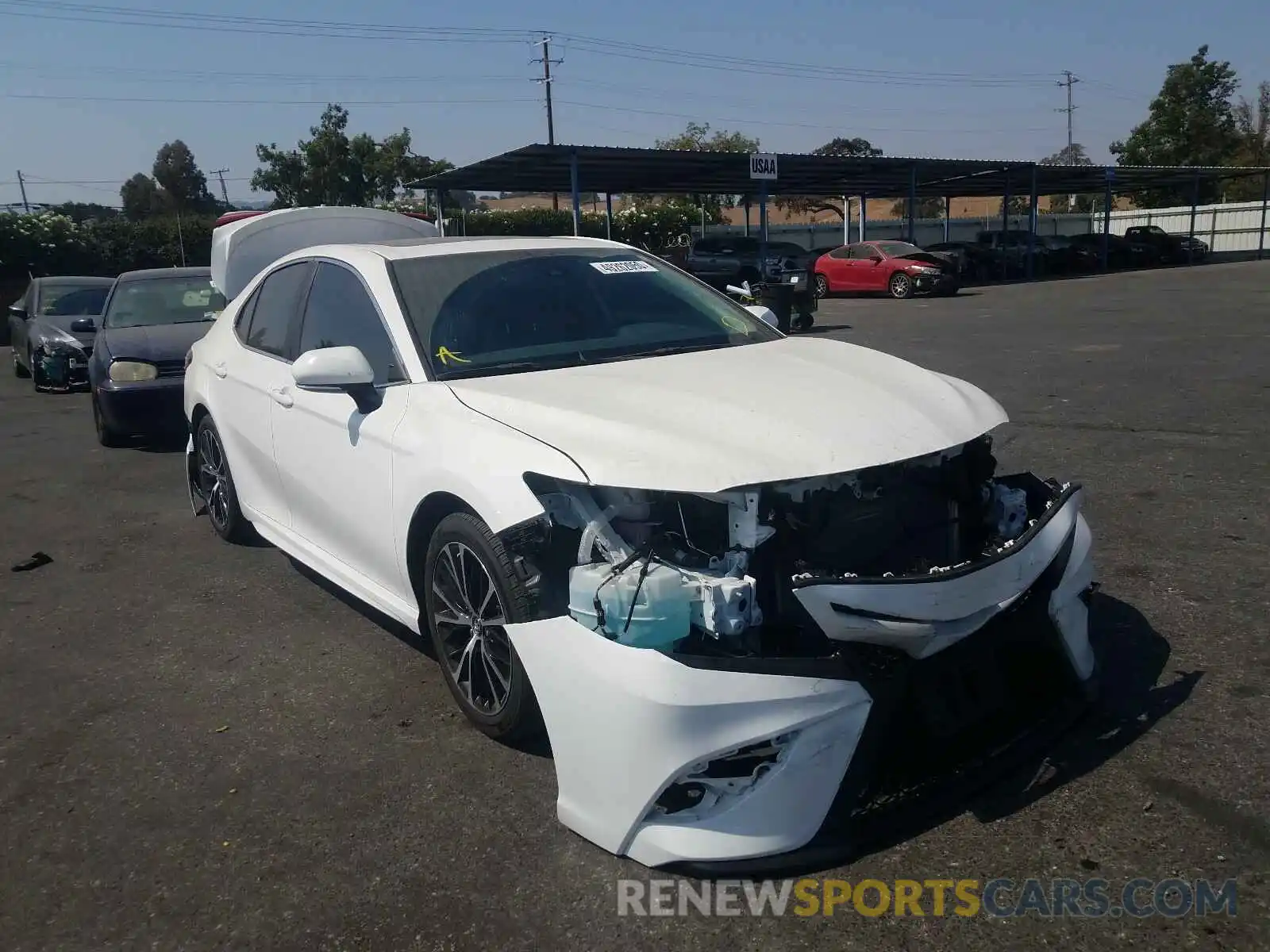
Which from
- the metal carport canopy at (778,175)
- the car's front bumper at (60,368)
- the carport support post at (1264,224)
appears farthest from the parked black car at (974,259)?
the car's front bumper at (60,368)

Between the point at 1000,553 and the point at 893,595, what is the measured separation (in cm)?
45

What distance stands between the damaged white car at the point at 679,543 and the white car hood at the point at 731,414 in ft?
0.04

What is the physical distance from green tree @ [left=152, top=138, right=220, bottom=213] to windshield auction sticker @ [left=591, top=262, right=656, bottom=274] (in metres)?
83.6

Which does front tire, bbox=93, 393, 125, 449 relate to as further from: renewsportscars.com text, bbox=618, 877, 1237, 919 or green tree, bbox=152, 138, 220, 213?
green tree, bbox=152, 138, 220, 213

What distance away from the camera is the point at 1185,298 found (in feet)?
70.1

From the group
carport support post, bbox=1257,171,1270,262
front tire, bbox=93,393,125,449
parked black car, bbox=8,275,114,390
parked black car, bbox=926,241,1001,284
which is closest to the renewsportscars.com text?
front tire, bbox=93,393,125,449

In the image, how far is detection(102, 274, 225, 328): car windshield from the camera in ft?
32.2

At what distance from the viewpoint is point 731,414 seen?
3.17 metres

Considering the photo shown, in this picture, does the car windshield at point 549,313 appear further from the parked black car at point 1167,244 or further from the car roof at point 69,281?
the parked black car at point 1167,244

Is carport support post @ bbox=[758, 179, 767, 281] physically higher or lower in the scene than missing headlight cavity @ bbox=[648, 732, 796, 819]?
higher

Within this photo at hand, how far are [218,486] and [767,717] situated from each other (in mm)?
4242

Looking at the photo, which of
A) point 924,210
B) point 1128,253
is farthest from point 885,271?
point 924,210

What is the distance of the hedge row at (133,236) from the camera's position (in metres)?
29.6

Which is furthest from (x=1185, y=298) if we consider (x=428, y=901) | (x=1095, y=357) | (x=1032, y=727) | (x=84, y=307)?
(x=428, y=901)
